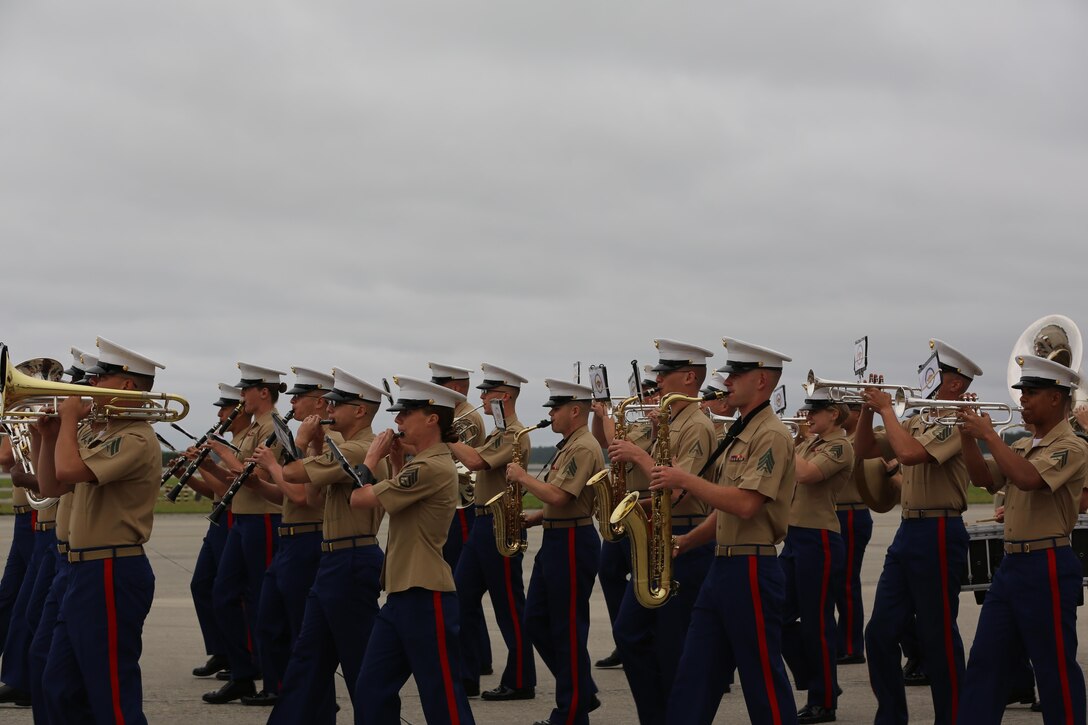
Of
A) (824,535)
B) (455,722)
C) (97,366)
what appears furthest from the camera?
(824,535)

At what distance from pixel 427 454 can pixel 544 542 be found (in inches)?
84.2

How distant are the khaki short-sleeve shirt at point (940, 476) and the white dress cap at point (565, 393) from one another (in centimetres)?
221

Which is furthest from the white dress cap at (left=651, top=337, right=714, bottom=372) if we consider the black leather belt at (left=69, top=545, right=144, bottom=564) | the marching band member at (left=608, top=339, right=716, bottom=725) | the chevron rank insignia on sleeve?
the black leather belt at (left=69, top=545, right=144, bottom=564)

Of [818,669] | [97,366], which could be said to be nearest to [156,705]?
[97,366]

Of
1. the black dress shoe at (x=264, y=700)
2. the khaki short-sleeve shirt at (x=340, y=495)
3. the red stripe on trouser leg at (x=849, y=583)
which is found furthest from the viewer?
the red stripe on trouser leg at (x=849, y=583)

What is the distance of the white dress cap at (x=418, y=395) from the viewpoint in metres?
6.80

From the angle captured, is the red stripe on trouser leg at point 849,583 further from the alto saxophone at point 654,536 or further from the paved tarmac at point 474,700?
the alto saxophone at point 654,536

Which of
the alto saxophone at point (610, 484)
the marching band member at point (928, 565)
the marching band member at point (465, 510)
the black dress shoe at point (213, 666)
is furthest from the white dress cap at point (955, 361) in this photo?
the black dress shoe at point (213, 666)

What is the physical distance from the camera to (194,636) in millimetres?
11812

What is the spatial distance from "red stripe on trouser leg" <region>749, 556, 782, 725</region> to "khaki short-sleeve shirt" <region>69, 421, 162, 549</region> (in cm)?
313

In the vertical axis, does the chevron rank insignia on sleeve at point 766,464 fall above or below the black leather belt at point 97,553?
above

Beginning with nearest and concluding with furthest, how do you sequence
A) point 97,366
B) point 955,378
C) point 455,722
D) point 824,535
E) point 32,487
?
point 455,722, point 97,366, point 955,378, point 32,487, point 824,535

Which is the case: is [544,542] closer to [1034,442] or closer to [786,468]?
[786,468]

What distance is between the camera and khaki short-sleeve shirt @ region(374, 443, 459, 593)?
6520 mm
